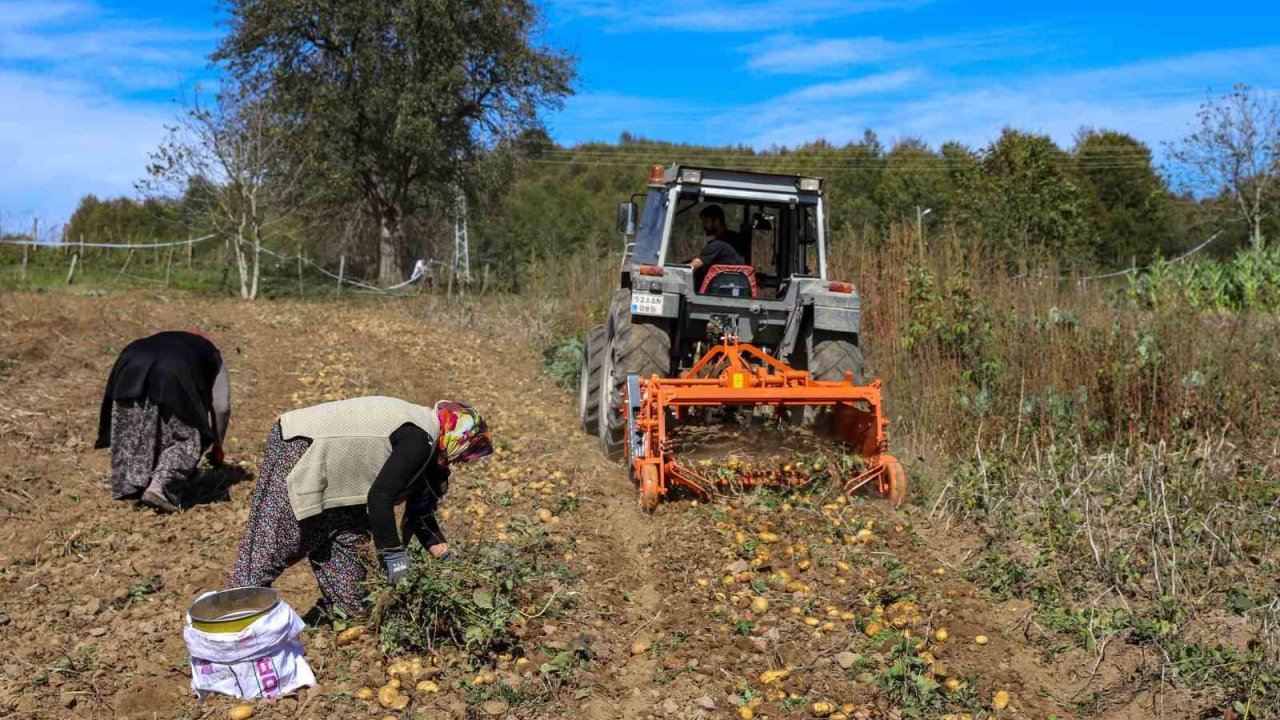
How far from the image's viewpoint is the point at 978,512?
6902 mm

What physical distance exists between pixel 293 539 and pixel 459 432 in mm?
849

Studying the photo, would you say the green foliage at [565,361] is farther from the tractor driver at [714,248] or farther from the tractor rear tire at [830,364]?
the tractor rear tire at [830,364]

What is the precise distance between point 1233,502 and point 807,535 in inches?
110

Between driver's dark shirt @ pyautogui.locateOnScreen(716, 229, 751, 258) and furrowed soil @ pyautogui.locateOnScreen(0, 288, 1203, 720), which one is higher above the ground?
driver's dark shirt @ pyautogui.locateOnScreen(716, 229, 751, 258)

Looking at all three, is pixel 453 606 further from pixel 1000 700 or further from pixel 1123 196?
pixel 1123 196

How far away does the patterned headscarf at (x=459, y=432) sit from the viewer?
183 inches

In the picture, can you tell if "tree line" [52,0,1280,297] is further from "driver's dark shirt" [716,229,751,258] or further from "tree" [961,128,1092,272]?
"driver's dark shirt" [716,229,751,258]

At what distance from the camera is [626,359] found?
26.3ft

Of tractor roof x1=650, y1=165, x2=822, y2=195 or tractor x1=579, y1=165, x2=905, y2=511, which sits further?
tractor roof x1=650, y1=165, x2=822, y2=195

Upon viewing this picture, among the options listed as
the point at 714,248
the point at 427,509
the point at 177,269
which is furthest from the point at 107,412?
the point at 177,269

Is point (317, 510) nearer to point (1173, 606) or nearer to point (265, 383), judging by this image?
point (1173, 606)

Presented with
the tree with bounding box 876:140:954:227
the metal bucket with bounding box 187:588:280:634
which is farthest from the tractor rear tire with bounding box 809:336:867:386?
the tree with bounding box 876:140:954:227

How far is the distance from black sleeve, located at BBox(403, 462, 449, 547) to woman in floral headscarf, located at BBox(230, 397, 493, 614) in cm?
1

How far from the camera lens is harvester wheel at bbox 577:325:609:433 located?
9641 mm
